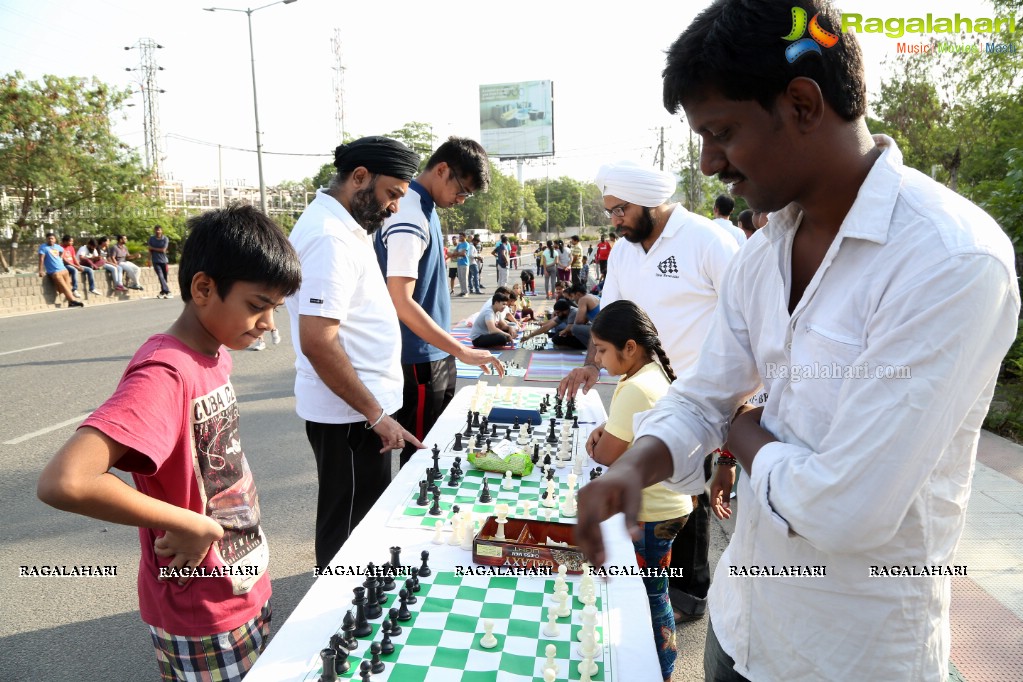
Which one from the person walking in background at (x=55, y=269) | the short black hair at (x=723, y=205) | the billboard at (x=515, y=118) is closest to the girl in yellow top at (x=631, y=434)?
the short black hair at (x=723, y=205)

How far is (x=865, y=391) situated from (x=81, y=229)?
2633 centimetres

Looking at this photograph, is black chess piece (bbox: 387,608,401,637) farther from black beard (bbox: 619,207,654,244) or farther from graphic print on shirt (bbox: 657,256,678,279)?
black beard (bbox: 619,207,654,244)

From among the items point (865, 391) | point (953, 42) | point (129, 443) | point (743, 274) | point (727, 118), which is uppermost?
point (953, 42)

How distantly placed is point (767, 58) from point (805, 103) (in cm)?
10

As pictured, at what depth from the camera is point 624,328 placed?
2.86 meters

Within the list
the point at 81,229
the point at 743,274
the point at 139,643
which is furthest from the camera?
the point at 81,229

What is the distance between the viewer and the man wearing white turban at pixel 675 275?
3410 mm

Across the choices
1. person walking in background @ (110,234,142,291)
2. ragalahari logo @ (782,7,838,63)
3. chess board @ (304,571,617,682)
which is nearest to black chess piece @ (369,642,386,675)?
chess board @ (304,571,617,682)

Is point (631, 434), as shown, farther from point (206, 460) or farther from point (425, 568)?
point (206, 460)

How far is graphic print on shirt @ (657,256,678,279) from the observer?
11.6ft

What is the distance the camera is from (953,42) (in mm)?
18703

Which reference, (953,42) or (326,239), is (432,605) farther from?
(953,42)

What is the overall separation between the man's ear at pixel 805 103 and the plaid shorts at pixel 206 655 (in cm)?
200

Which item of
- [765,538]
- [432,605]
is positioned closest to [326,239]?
[432,605]
